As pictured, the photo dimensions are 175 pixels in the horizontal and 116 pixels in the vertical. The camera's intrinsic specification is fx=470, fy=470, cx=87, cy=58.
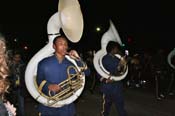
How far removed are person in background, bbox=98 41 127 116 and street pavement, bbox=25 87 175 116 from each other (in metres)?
2.28

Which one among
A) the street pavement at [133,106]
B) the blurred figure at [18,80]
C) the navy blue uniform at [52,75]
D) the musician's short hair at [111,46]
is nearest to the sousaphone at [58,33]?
the navy blue uniform at [52,75]

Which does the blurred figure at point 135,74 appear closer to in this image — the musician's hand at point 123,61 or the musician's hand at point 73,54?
the musician's hand at point 123,61

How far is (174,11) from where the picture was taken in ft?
121

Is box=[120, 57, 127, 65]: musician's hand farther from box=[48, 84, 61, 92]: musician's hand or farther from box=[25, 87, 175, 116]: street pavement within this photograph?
box=[48, 84, 61, 92]: musician's hand

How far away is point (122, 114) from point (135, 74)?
11558 mm

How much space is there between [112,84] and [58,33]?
2.65 m

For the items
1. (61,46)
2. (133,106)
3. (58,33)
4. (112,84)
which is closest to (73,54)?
(61,46)

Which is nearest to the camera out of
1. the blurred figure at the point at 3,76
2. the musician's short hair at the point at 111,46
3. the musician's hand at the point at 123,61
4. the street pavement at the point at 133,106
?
the blurred figure at the point at 3,76

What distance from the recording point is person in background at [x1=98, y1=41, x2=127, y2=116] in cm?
842

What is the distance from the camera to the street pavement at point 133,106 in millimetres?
11031

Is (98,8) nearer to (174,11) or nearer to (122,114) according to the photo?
(174,11)

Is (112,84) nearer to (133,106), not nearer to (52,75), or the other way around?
(52,75)

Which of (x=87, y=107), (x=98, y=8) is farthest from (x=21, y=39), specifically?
(x=87, y=107)

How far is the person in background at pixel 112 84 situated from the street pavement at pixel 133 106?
7.47 feet
